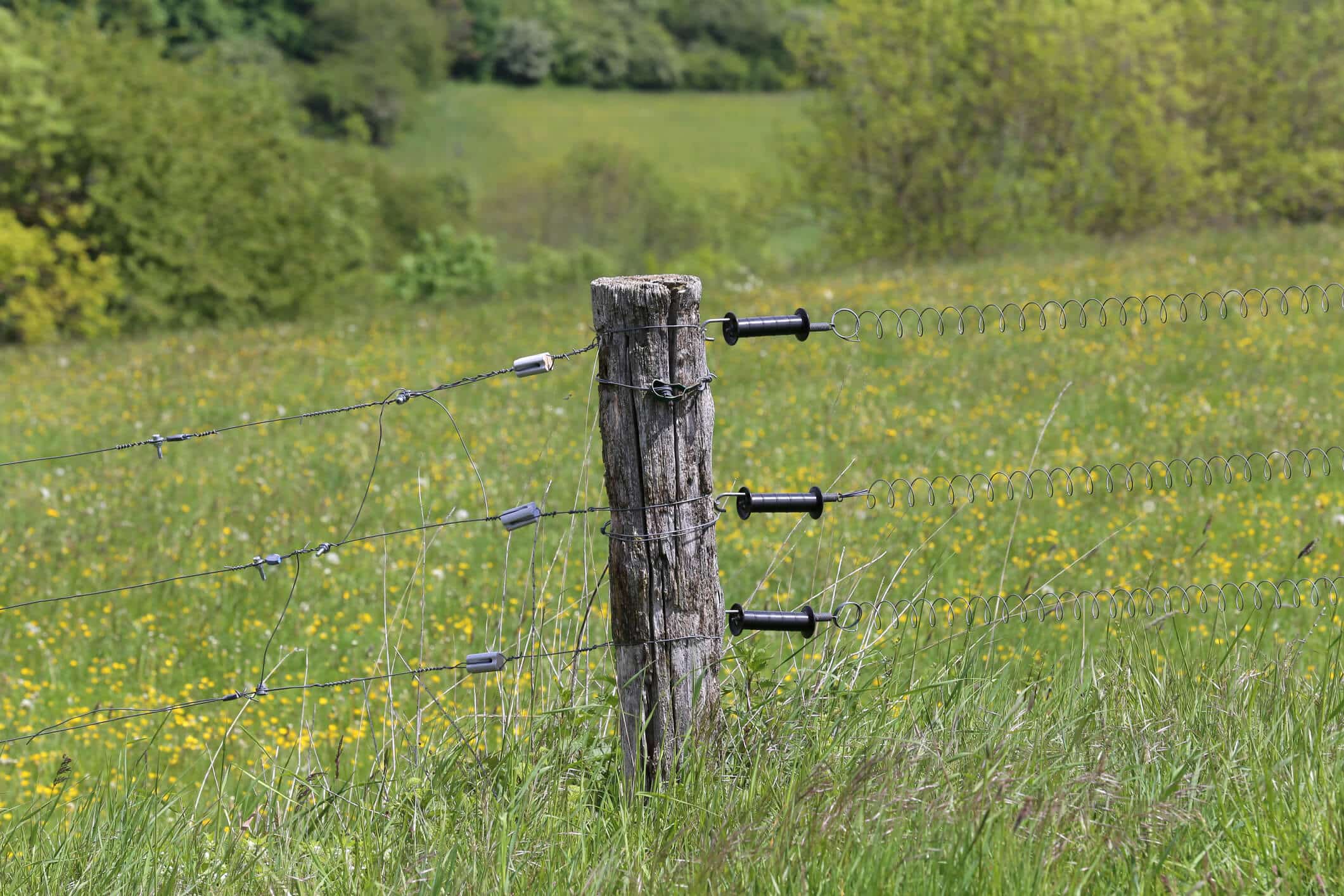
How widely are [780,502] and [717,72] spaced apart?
107705 millimetres

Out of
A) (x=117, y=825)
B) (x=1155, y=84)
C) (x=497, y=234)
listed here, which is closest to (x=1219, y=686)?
(x=117, y=825)

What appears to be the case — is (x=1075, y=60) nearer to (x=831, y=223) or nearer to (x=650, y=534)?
(x=831, y=223)

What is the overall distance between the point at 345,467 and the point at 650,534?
21.2 feet

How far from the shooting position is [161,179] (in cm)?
2086

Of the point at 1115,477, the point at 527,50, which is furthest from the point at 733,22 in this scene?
the point at 1115,477

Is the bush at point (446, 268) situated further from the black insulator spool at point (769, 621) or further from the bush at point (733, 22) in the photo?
the bush at point (733, 22)

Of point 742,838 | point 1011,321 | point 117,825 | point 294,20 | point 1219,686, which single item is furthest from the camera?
point 294,20

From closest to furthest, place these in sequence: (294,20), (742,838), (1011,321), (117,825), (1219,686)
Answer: (742,838) → (117,825) → (1219,686) → (1011,321) → (294,20)

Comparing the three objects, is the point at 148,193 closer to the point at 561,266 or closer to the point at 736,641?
the point at 736,641

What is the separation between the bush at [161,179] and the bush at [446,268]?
28259mm

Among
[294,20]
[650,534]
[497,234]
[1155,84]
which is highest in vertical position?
[294,20]

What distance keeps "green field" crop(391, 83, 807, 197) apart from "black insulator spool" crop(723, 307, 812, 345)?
7174 cm

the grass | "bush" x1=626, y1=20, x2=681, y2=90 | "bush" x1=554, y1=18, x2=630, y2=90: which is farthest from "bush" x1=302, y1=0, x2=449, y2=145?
the grass

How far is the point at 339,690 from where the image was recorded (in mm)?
5906
